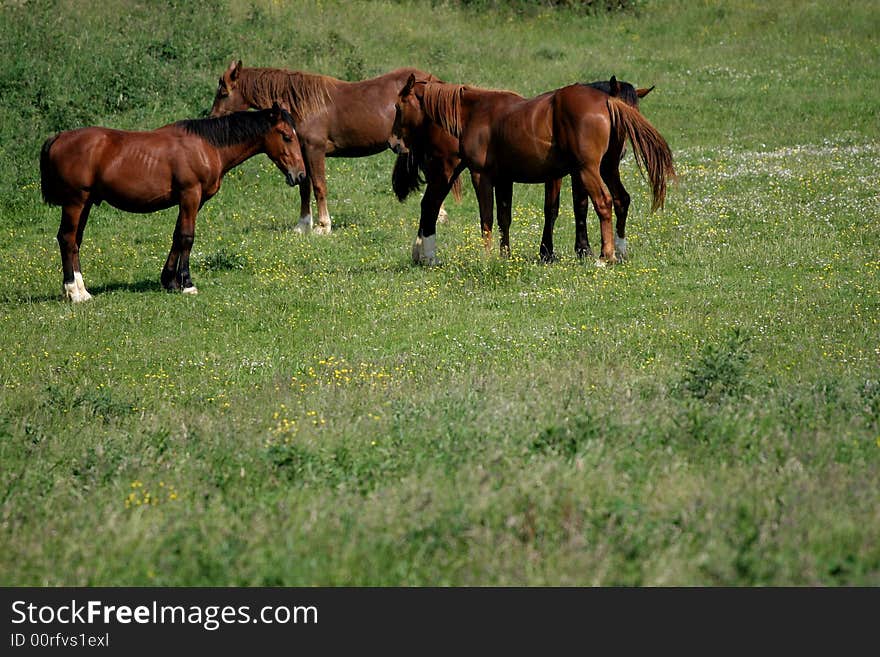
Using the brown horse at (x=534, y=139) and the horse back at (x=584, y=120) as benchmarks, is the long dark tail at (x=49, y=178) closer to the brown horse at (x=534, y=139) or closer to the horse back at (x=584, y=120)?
the brown horse at (x=534, y=139)

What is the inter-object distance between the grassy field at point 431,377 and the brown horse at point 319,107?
43.1 inches

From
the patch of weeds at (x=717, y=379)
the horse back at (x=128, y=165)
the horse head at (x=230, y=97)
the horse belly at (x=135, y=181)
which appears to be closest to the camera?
the patch of weeds at (x=717, y=379)

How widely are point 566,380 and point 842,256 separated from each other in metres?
6.78

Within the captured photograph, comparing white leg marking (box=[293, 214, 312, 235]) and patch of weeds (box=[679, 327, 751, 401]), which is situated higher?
patch of weeds (box=[679, 327, 751, 401])

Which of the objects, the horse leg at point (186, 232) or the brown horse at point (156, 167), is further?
the horse leg at point (186, 232)

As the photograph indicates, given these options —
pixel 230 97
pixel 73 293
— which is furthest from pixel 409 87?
pixel 73 293

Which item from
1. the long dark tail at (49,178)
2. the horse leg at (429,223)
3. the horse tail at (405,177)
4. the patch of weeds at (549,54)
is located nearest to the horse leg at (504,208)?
the horse leg at (429,223)

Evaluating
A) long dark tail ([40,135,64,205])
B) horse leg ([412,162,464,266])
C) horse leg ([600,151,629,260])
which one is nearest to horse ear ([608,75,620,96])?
horse leg ([600,151,629,260])

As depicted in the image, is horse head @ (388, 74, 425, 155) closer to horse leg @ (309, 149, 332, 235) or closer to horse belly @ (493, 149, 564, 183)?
horse belly @ (493, 149, 564, 183)

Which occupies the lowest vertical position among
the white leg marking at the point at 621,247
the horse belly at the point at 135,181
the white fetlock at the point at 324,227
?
the white fetlock at the point at 324,227

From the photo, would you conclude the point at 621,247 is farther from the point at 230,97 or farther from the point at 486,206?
the point at 230,97

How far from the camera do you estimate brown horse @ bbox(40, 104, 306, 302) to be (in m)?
13.4

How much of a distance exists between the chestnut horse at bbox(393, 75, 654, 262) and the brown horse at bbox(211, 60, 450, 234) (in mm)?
2019

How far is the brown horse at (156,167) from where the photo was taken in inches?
528
